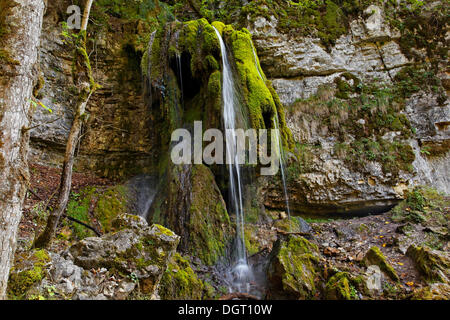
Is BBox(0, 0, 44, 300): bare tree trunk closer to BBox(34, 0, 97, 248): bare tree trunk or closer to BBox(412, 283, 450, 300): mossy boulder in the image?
BBox(34, 0, 97, 248): bare tree trunk

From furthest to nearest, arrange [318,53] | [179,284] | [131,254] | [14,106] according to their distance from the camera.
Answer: [318,53] < [179,284] < [131,254] < [14,106]

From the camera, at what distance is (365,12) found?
10320 millimetres

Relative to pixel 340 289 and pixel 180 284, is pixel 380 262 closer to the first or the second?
pixel 340 289

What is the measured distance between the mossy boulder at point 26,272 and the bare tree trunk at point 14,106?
154mm

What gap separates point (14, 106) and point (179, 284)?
3273mm

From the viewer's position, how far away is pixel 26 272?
2.56 m

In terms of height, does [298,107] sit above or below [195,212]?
above

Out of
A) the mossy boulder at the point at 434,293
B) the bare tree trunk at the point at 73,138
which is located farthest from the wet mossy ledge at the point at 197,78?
the mossy boulder at the point at 434,293

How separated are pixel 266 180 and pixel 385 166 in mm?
4025

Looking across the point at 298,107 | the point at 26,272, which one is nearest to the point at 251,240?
the point at 26,272

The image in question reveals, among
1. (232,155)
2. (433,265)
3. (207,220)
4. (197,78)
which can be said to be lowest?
(433,265)

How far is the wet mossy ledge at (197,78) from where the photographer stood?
7.17 m

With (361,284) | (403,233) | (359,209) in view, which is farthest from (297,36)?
(361,284)

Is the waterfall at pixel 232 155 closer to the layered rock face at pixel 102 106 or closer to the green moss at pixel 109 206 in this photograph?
the green moss at pixel 109 206
